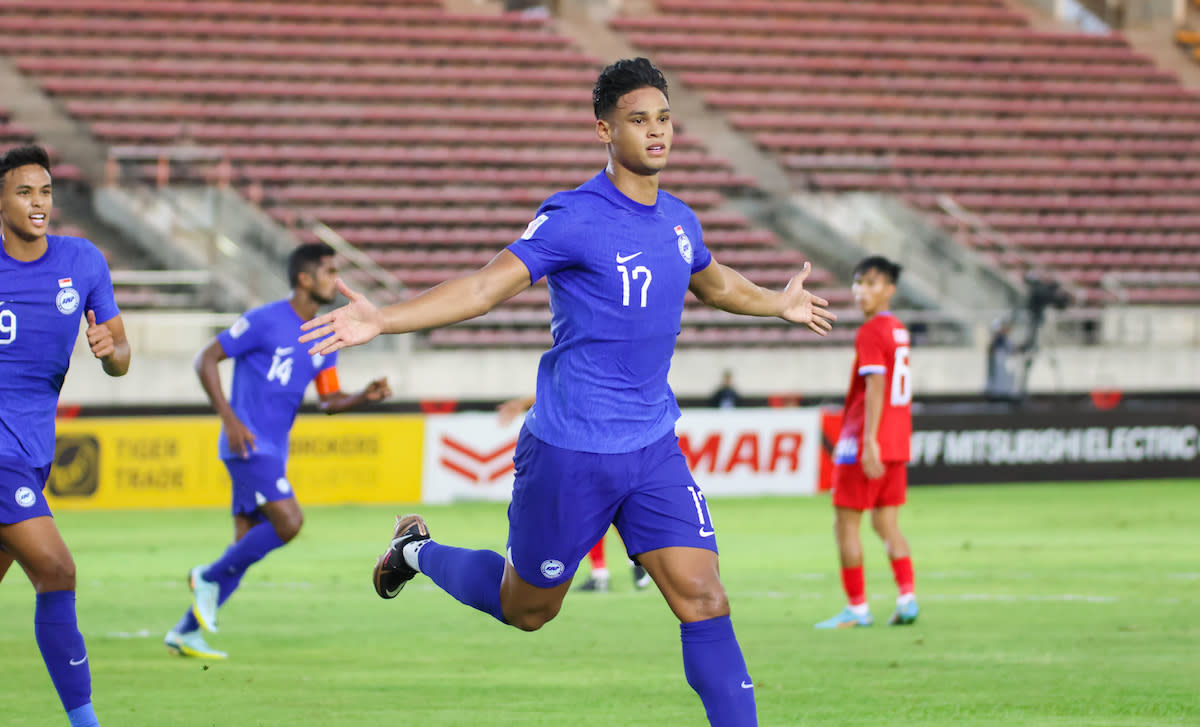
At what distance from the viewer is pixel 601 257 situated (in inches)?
204

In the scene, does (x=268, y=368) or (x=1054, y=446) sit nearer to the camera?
(x=268, y=368)

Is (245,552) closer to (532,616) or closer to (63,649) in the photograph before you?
(63,649)

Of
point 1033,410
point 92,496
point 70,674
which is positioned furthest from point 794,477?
point 70,674

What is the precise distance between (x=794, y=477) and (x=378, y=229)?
32.3 feet

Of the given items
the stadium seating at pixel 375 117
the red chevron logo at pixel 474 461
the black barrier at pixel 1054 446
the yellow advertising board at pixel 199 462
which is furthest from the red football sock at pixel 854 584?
the stadium seating at pixel 375 117

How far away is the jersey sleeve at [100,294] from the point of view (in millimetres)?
6242

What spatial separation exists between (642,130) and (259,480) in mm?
4345

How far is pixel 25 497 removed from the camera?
19.2 feet

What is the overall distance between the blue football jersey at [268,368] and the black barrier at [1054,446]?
1289 centimetres

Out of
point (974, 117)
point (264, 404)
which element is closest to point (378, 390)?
point (264, 404)

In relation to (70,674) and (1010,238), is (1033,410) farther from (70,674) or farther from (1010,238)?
(70,674)

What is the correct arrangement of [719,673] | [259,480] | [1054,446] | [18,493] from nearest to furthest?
[719,673], [18,493], [259,480], [1054,446]

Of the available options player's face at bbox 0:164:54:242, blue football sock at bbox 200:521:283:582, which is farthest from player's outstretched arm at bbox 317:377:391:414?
player's face at bbox 0:164:54:242

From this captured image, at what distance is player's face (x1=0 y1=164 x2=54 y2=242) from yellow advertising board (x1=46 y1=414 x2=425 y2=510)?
39.4 ft
